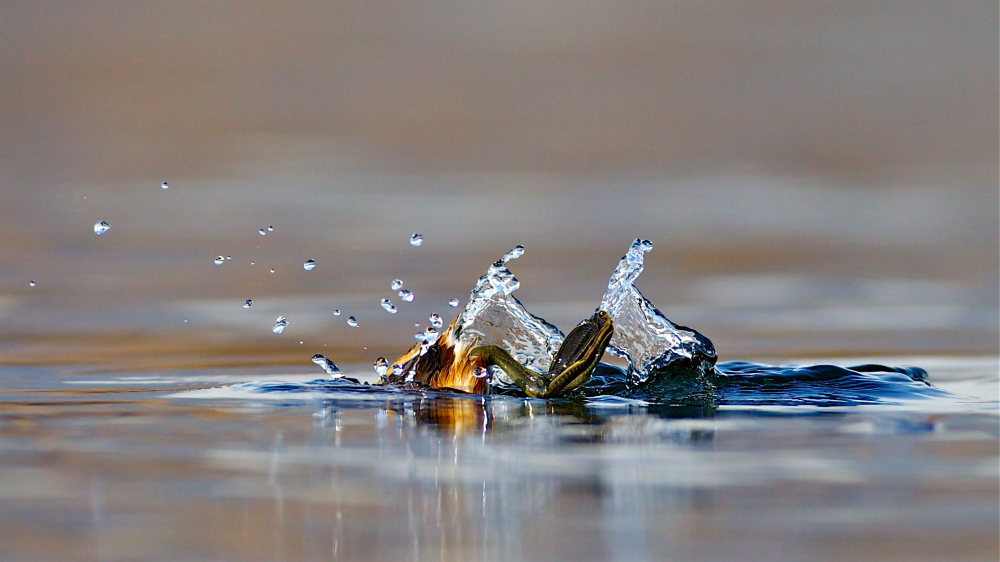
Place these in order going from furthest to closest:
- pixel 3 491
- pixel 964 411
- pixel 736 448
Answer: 1. pixel 964 411
2. pixel 736 448
3. pixel 3 491

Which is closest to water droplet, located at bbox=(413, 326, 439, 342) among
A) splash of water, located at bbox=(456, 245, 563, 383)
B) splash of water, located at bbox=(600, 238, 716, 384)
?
splash of water, located at bbox=(456, 245, 563, 383)

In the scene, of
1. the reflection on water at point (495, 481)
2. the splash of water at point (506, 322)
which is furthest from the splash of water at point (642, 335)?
the reflection on water at point (495, 481)

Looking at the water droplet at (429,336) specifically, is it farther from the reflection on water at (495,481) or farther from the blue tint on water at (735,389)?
the reflection on water at (495,481)

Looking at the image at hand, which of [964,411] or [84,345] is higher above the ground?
[84,345]

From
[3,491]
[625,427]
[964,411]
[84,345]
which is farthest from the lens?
[84,345]

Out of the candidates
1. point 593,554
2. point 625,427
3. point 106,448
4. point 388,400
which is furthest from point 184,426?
point 593,554

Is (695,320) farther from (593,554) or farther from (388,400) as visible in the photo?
(593,554)
